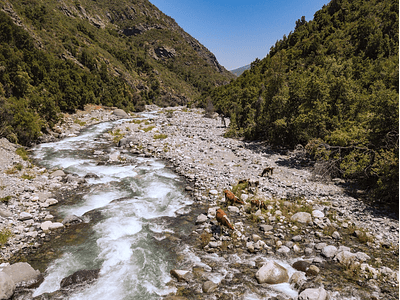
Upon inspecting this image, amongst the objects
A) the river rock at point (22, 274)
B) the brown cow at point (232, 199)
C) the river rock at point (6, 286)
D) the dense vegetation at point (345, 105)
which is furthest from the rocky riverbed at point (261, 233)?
the dense vegetation at point (345, 105)

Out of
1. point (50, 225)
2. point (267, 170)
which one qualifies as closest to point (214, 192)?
point (267, 170)

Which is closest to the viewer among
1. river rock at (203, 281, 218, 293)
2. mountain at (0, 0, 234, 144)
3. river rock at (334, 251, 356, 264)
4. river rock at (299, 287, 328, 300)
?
river rock at (299, 287, 328, 300)

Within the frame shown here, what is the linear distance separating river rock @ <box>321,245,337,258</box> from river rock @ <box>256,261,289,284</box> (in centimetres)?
215

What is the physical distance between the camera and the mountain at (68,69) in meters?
26.9

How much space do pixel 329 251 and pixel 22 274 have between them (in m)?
11.7

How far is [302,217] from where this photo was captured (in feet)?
35.4

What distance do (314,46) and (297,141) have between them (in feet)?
134

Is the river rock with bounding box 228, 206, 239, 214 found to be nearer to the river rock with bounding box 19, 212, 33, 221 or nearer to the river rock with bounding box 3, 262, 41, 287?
the river rock with bounding box 3, 262, 41, 287

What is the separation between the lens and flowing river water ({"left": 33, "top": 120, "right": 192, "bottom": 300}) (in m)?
7.37

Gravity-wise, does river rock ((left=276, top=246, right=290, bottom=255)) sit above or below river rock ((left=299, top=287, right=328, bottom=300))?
below

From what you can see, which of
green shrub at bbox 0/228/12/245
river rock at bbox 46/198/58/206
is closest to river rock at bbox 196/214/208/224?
green shrub at bbox 0/228/12/245

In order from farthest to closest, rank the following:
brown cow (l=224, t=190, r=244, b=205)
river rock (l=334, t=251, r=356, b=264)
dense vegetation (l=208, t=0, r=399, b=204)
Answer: brown cow (l=224, t=190, r=244, b=205)
dense vegetation (l=208, t=0, r=399, b=204)
river rock (l=334, t=251, r=356, b=264)

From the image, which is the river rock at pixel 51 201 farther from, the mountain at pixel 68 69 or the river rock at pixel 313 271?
the river rock at pixel 313 271

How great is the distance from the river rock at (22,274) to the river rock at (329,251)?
433 inches
